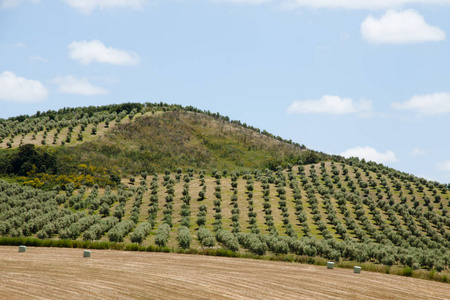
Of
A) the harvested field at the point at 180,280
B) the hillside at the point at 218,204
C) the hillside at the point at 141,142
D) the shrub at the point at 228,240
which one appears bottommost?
the harvested field at the point at 180,280

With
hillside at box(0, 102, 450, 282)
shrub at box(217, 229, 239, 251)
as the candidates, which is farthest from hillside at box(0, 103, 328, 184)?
shrub at box(217, 229, 239, 251)

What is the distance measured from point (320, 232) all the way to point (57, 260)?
3599cm

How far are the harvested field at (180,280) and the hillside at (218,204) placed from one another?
15.5 ft

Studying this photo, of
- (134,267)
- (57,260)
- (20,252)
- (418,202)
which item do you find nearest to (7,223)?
(20,252)

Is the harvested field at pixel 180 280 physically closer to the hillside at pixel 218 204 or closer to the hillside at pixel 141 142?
the hillside at pixel 218 204

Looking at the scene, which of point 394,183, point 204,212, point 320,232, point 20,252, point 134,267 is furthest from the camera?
point 394,183

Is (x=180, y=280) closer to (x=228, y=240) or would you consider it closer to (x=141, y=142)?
(x=228, y=240)

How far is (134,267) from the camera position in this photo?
27812 mm

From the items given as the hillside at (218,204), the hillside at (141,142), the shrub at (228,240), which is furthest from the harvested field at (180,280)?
the hillside at (141,142)

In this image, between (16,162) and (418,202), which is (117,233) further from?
(418,202)

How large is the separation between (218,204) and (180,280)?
41.2 meters

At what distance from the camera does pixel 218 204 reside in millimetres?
65562

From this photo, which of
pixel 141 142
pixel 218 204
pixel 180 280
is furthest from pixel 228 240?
pixel 141 142

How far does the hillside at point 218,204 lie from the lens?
4309 cm
